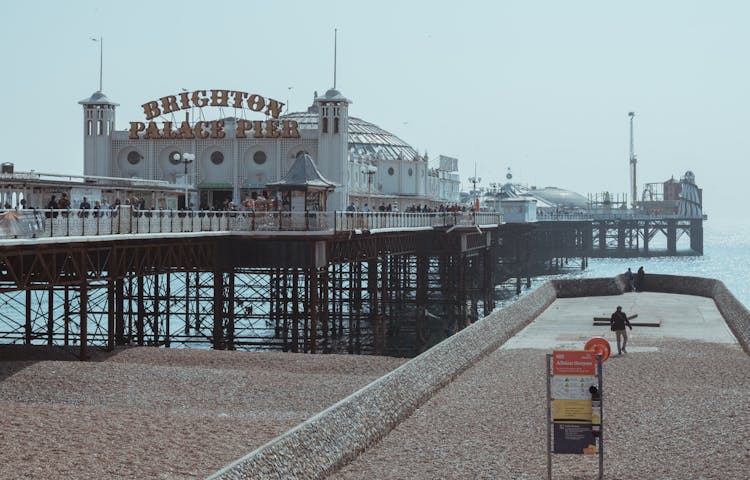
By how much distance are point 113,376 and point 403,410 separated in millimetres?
7946

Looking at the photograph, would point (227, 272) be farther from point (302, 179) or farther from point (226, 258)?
point (302, 179)

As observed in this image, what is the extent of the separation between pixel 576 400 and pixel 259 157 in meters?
51.6

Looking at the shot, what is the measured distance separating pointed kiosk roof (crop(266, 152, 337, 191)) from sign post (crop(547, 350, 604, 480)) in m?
28.3

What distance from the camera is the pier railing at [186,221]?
104ft

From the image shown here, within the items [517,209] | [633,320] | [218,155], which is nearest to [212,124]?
[218,155]

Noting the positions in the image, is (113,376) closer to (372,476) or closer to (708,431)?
(372,476)

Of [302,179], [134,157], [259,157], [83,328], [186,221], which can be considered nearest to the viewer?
[83,328]

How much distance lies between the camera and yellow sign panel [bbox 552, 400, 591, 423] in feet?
68.5

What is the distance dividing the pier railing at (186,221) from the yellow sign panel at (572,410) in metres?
15.5

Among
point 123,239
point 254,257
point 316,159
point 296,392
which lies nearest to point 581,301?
point 316,159

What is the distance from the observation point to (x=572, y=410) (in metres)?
21.0

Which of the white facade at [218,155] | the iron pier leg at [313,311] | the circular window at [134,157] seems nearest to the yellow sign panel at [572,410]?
the iron pier leg at [313,311]

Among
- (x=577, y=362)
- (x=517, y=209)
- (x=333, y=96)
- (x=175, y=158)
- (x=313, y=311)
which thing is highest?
(x=333, y=96)

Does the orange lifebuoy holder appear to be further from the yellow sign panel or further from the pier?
the pier
